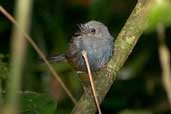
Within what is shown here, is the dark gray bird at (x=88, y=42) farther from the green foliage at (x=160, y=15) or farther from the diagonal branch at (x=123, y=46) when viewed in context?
the green foliage at (x=160, y=15)

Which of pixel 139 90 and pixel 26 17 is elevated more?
pixel 26 17

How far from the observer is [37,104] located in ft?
7.36

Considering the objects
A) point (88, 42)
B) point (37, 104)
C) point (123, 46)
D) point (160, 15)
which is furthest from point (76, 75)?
point (160, 15)

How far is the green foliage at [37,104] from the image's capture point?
7.11 feet

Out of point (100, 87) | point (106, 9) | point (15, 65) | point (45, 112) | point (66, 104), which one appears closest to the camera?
point (15, 65)

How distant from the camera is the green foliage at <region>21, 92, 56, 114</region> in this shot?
217 centimetres

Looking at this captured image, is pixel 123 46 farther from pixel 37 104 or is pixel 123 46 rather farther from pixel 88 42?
pixel 88 42

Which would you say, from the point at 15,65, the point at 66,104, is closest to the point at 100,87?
the point at 66,104

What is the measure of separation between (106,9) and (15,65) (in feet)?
11.3

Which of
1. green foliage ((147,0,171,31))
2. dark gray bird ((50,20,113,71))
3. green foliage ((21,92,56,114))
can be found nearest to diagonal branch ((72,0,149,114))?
green foliage ((21,92,56,114))

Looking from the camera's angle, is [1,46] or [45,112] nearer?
[45,112]

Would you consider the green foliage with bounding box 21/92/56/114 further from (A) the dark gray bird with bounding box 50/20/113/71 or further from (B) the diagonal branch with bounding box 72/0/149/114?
(A) the dark gray bird with bounding box 50/20/113/71

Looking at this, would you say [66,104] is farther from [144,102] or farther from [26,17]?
[26,17]

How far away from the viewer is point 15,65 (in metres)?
0.92
